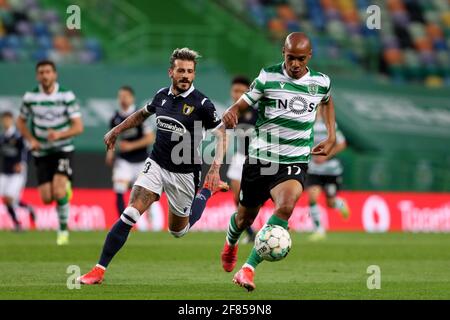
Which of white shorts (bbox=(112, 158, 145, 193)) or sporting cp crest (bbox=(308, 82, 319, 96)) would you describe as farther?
white shorts (bbox=(112, 158, 145, 193))

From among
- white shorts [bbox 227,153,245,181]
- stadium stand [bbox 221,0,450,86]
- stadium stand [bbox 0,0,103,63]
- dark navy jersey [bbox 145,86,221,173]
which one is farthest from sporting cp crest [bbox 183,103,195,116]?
stadium stand [bbox 221,0,450,86]

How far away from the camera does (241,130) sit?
1612 centimetres

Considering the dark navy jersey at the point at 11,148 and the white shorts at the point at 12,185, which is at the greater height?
the dark navy jersey at the point at 11,148

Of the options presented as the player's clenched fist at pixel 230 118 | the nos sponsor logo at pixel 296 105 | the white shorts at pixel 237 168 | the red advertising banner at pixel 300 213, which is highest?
the nos sponsor logo at pixel 296 105

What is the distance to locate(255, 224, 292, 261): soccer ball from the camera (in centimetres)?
969

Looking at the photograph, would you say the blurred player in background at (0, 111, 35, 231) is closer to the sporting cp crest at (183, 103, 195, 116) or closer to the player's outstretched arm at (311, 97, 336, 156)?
the sporting cp crest at (183, 103, 195, 116)

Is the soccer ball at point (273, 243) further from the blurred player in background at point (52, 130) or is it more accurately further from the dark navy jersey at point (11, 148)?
the dark navy jersey at point (11, 148)

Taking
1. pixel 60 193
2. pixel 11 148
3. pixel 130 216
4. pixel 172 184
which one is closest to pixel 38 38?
pixel 11 148

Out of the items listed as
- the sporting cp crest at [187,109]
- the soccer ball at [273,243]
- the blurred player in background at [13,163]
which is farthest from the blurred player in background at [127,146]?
the soccer ball at [273,243]

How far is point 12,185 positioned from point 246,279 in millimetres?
11038

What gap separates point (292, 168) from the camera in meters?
10.2

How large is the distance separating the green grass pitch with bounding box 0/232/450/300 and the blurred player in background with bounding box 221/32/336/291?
78 centimetres

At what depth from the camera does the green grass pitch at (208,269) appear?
9.61 m

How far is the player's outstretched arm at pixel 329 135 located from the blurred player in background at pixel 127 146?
8.01 m
